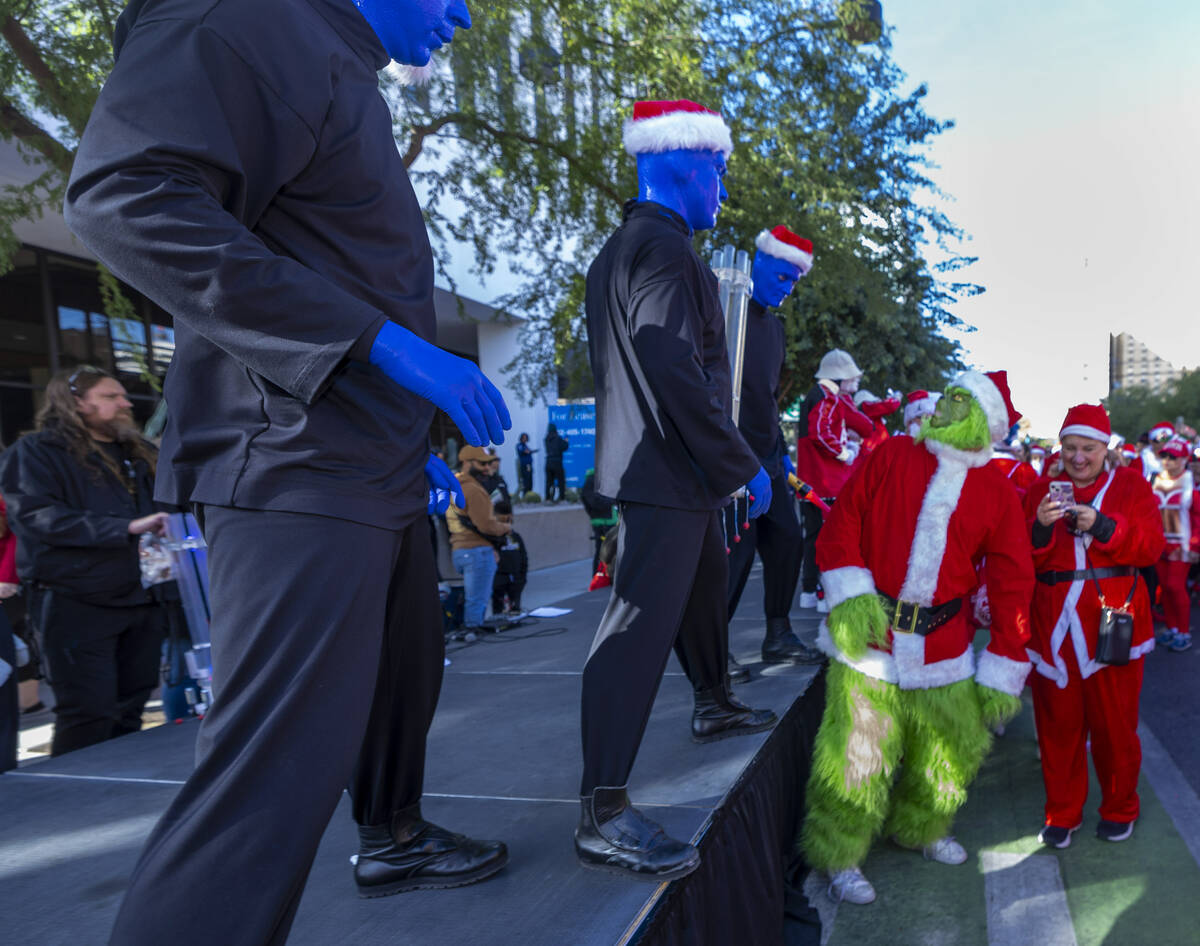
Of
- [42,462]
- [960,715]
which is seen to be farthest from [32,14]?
[960,715]

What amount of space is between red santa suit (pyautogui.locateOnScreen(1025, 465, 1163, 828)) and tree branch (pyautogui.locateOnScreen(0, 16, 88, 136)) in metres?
5.29

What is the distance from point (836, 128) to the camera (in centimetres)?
753

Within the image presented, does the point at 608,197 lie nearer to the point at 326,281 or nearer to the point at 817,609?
the point at 817,609

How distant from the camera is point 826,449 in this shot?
5.57m

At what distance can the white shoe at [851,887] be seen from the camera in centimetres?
313

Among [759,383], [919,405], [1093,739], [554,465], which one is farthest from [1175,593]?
[554,465]

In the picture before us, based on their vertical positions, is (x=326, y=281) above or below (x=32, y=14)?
below

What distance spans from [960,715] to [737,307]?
164 cm

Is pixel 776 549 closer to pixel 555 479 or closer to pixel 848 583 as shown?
pixel 848 583

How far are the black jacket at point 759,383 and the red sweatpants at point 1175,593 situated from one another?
5.33 metres

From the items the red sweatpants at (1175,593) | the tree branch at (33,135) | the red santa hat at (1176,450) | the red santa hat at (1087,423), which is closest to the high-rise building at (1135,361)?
the red santa hat at (1176,450)

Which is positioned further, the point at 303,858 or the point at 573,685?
the point at 573,685

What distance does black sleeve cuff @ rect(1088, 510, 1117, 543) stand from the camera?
136 inches

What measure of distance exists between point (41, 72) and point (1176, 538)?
9.04 m
